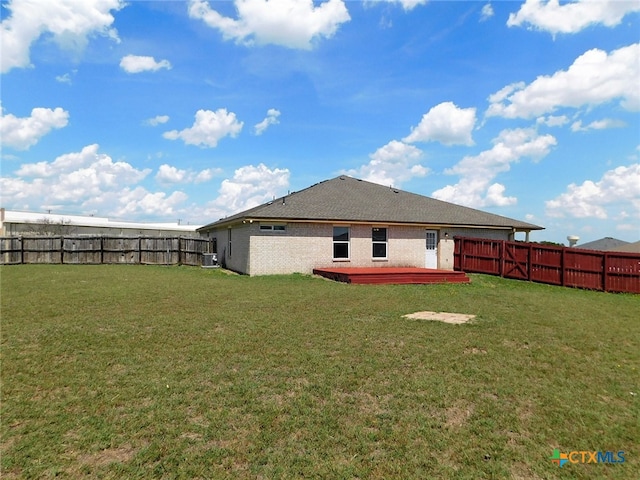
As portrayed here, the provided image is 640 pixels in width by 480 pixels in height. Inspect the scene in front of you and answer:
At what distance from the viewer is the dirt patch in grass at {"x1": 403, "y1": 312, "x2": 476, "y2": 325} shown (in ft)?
27.5

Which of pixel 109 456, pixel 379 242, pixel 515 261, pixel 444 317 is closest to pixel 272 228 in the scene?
pixel 379 242

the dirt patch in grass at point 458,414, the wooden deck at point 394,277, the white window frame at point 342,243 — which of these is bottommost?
the dirt patch in grass at point 458,414

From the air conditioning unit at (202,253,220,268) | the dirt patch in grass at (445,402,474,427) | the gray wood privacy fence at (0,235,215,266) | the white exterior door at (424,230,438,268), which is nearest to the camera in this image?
the dirt patch in grass at (445,402,474,427)

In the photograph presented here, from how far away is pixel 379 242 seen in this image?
20.0 meters

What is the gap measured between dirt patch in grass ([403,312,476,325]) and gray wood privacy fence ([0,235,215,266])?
1848cm

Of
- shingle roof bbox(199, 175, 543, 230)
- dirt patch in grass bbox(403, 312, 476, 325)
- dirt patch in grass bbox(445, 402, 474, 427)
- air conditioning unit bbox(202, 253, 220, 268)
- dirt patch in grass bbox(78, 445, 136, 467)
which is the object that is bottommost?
dirt patch in grass bbox(78, 445, 136, 467)

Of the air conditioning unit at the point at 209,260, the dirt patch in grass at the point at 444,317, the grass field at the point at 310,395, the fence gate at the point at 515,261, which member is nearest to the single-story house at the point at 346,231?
the air conditioning unit at the point at 209,260

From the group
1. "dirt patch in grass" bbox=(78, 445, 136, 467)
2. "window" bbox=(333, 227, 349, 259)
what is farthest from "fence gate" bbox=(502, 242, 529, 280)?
"dirt patch in grass" bbox=(78, 445, 136, 467)

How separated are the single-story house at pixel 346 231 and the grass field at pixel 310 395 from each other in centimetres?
938

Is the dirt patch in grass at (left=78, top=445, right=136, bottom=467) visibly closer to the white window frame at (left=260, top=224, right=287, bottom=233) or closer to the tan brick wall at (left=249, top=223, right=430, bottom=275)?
the tan brick wall at (left=249, top=223, right=430, bottom=275)

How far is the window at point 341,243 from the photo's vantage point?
1934 centimetres

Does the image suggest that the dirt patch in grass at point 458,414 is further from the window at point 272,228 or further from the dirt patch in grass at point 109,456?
the window at point 272,228

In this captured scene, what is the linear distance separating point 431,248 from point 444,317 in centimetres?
1293

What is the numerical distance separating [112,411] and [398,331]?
495 centimetres
